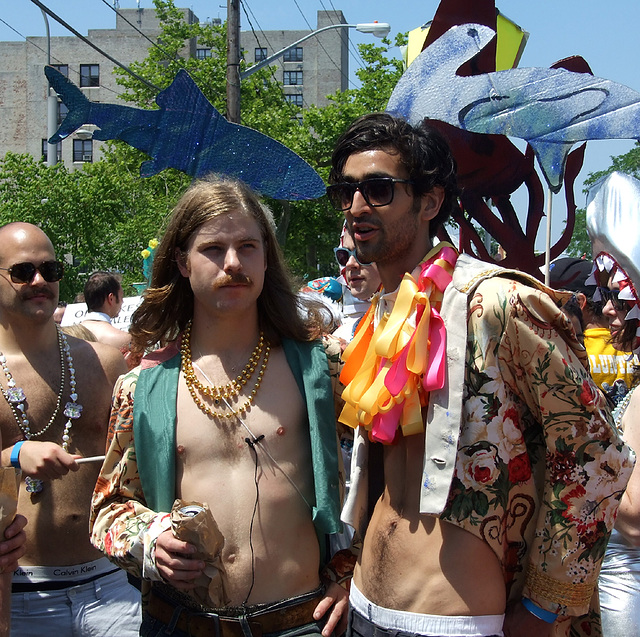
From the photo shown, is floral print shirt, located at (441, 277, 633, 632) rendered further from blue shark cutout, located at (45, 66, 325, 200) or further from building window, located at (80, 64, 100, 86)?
building window, located at (80, 64, 100, 86)

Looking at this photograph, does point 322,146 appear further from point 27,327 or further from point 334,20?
point 334,20

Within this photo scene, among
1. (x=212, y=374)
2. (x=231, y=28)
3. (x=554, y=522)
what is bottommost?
(x=554, y=522)

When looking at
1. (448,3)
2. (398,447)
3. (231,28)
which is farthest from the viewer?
(231,28)

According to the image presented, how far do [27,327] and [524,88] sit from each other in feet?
9.56

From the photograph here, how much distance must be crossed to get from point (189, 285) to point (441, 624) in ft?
4.87

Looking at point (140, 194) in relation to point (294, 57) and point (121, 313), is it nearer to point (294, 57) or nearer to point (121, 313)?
point (121, 313)

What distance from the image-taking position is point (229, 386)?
2596 millimetres

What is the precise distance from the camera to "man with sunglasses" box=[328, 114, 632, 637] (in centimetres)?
197

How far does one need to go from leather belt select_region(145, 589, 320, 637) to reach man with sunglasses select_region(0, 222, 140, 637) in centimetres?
89

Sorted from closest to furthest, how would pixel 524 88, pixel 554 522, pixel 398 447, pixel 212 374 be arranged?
pixel 554 522 < pixel 398 447 < pixel 212 374 < pixel 524 88

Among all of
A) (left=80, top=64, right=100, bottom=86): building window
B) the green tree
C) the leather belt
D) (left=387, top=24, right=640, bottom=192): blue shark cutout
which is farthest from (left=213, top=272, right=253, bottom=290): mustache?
(left=80, top=64, right=100, bottom=86): building window

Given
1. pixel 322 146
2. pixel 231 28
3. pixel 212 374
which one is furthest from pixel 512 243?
pixel 322 146

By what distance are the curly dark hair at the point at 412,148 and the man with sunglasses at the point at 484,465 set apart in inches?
11.5

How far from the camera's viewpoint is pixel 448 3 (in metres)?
5.12
